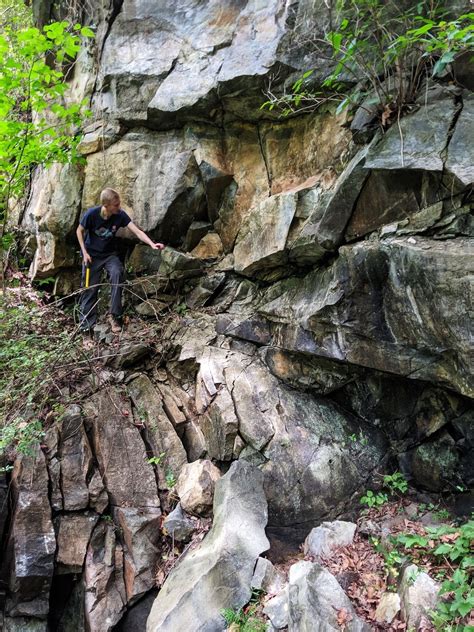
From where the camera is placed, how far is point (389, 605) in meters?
3.64

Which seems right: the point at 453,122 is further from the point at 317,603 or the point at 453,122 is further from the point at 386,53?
the point at 317,603

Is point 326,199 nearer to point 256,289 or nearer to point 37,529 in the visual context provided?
point 256,289

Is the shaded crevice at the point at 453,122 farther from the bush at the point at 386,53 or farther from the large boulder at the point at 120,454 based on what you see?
the large boulder at the point at 120,454

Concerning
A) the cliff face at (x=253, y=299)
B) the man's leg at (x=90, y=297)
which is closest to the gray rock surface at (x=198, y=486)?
the cliff face at (x=253, y=299)

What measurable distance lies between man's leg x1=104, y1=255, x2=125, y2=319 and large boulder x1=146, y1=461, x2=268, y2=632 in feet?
12.5

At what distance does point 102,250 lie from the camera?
7.35m

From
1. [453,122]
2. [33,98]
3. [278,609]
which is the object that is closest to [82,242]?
[33,98]

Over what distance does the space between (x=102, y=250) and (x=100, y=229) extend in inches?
15.0

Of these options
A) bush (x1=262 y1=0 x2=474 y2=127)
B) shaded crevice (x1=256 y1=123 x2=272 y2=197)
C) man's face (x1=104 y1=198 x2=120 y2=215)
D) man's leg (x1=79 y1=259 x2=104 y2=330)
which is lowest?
man's leg (x1=79 y1=259 x2=104 y2=330)

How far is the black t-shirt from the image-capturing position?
7129 millimetres

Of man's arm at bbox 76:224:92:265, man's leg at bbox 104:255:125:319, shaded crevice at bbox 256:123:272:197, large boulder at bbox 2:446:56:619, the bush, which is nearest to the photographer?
large boulder at bbox 2:446:56:619

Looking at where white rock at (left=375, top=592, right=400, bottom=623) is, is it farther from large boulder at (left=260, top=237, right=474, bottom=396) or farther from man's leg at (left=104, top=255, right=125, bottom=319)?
man's leg at (left=104, top=255, right=125, bottom=319)

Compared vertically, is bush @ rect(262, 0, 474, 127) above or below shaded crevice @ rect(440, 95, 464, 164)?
above

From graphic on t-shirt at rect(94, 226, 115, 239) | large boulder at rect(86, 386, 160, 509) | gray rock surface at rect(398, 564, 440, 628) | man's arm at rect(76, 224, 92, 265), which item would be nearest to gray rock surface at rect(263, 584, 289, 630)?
gray rock surface at rect(398, 564, 440, 628)
